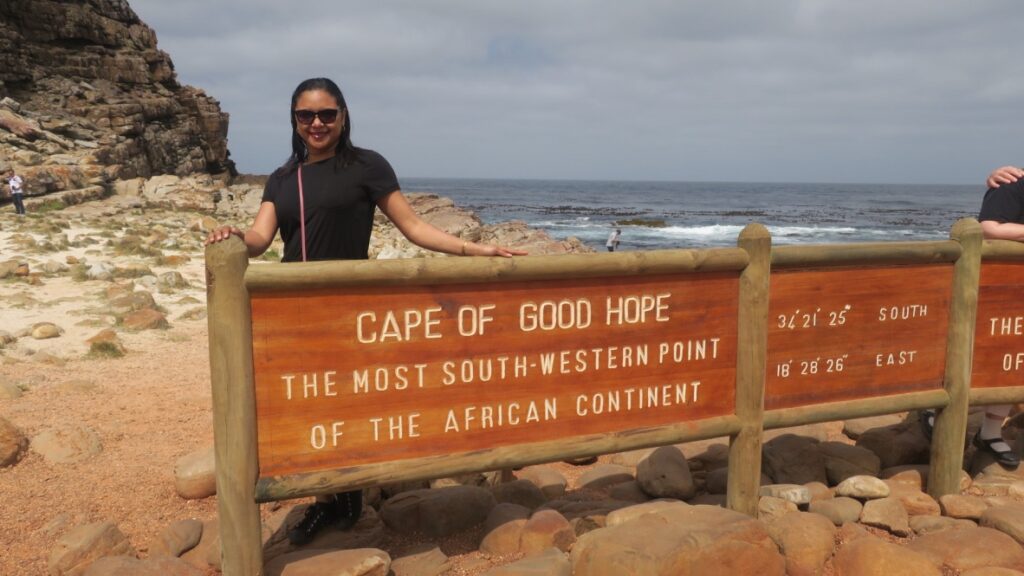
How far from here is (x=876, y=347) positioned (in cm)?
405

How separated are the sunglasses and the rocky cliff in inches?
1226

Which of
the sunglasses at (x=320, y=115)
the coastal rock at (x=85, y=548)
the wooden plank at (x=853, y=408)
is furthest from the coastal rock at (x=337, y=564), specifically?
the wooden plank at (x=853, y=408)

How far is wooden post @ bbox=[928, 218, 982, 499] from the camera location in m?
4.15

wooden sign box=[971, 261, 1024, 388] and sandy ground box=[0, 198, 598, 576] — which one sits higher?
wooden sign box=[971, 261, 1024, 388]

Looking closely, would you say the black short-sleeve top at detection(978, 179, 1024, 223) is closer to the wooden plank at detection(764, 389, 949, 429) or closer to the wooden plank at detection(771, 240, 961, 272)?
the wooden plank at detection(771, 240, 961, 272)

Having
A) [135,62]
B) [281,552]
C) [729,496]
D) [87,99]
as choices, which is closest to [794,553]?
[729,496]

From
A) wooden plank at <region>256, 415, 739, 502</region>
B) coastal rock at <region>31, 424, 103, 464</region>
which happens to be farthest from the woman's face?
coastal rock at <region>31, 424, 103, 464</region>

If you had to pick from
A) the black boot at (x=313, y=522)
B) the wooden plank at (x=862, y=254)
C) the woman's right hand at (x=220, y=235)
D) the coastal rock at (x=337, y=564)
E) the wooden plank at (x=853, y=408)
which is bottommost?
the black boot at (x=313, y=522)

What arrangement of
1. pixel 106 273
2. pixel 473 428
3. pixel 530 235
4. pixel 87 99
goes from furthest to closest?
pixel 87 99 < pixel 530 235 < pixel 106 273 < pixel 473 428

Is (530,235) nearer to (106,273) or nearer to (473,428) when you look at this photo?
(106,273)

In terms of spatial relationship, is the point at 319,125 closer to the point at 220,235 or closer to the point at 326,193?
the point at 326,193

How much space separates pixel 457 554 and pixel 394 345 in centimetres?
122

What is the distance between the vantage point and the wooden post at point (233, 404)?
111 inches

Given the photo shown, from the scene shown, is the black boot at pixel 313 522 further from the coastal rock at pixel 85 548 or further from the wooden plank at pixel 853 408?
the wooden plank at pixel 853 408
